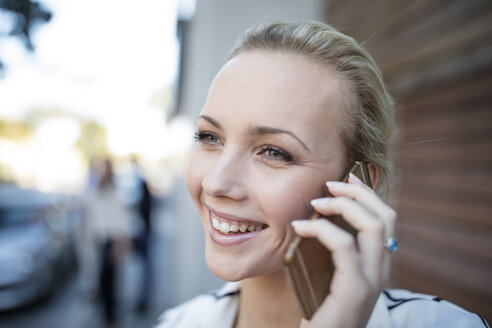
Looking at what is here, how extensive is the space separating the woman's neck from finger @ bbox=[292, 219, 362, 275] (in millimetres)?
518

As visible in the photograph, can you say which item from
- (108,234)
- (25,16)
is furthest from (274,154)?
(108,234)

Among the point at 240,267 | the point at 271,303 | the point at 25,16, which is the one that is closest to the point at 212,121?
the point at 240,267

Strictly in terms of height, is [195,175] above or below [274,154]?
below

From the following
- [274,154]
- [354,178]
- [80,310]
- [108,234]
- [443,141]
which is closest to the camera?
[354,178]

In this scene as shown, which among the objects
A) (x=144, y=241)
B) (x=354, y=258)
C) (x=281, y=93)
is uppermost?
(x=281, y=93)

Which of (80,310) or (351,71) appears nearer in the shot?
(351,71)

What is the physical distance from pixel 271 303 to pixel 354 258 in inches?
24.9

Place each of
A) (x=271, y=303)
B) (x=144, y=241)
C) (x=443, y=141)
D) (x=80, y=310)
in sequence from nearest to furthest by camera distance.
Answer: (x=271, y=303)
(x=443, y=141)
(x=80, y=310)
(x=144, y=241)

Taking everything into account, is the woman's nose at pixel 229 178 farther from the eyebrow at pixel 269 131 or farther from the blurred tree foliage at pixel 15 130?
the blurred tree foliage at pixel 15 130

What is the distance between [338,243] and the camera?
91 cm

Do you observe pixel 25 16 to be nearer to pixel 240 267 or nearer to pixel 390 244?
pixel 240 267

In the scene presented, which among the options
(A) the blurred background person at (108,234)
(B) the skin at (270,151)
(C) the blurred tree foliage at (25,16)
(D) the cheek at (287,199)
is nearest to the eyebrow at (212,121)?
(B) the skin at (270,151)

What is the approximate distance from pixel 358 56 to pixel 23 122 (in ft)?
6.46

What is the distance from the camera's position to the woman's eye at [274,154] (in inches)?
47.8
